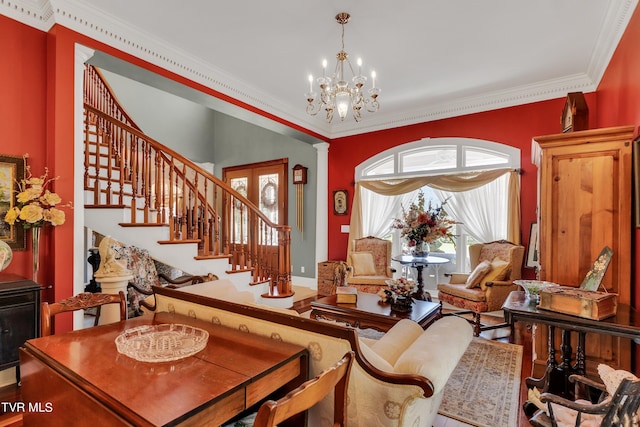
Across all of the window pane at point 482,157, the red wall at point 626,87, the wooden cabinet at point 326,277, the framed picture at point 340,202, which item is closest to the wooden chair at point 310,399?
the red wall at point 626,87

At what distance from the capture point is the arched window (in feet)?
15.7

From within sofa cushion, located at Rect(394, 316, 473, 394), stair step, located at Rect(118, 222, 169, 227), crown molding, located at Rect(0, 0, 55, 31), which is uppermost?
crown molding, located at Rect(0, 0, 55, 31)

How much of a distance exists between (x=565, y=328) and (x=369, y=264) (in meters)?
3.33

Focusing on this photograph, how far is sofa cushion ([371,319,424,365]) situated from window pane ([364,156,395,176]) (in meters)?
4.10

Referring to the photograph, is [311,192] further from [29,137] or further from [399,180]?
[29,137]

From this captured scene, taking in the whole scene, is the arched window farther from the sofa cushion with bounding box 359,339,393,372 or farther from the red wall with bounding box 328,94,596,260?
the sofa cushion with bounding box 359,339,393,372

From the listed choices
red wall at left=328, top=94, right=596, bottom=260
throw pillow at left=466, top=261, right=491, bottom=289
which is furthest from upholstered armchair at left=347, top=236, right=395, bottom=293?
throw pillow at left=466, top=261, right=491, bottom=289

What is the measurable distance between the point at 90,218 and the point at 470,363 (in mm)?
4078

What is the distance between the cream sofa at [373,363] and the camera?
1314 mm

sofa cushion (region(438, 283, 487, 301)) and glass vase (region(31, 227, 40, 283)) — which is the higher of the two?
glass vase (region(31, 227, 40, 283))

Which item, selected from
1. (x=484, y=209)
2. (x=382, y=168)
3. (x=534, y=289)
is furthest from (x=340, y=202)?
(x=534, y=289)

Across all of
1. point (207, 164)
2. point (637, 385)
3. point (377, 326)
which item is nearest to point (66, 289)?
point (377, 326)

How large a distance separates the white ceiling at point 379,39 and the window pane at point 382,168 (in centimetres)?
136

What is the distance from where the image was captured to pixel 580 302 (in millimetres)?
2012
